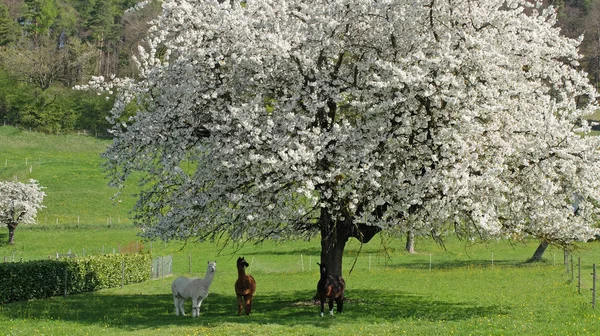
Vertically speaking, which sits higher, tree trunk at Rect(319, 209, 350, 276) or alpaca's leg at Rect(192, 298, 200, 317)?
tree trunk at Rect(319, 209, 350, 276)

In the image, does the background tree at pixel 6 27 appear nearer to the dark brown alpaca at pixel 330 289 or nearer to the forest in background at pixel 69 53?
the forest in background at pixel 69 53

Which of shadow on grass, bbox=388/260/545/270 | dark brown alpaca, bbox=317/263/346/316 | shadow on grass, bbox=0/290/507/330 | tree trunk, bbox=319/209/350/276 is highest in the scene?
tree trunk, bbox=319/209/350/276

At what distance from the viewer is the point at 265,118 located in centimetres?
2439

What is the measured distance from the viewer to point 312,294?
33.7m

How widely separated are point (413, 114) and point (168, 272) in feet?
94.1

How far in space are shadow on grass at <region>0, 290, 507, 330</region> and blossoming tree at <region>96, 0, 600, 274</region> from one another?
10.2 ft

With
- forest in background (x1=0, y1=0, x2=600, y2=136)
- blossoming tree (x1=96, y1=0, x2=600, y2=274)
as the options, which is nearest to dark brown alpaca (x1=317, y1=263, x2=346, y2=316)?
blossoming tree (x1=96, y1=0, x2=600, y2=274)

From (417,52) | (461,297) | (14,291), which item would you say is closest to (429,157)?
(417,52)

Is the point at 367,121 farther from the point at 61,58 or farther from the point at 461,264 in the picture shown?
the point at 61,58

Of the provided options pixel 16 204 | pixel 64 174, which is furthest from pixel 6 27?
pixel 16 204

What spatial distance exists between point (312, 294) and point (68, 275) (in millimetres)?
12168

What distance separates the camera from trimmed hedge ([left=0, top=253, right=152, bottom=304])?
30.2 meters

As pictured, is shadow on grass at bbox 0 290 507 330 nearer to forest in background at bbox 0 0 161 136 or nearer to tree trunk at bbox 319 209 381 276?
tree trunk at bbox 319 209 381 276

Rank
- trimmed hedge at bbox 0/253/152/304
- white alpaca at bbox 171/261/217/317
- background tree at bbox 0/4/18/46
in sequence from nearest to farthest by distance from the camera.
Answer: white alpaca at bbox 171/261/217/317, trimmed hedge at bbox 0/253/152/304, background tree at bbox 0/4/18/46
